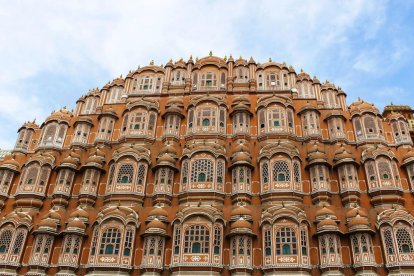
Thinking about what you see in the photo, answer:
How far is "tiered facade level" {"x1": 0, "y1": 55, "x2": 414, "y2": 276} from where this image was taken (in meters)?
26.7

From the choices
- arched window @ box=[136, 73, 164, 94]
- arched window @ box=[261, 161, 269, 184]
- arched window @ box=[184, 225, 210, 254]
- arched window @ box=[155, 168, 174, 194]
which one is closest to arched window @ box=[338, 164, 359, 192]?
arched window @ box=[261, 161, 269, 184]

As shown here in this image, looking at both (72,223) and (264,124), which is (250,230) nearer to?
(264,124)

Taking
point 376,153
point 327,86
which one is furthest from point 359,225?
point 327,86

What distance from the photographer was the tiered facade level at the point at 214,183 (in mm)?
26734

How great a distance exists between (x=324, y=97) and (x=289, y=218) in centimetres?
1483

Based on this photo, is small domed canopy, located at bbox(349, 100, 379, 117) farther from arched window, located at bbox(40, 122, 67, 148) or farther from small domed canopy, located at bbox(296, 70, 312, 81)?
arched window, located at bbox(40, 122, 67, 148)

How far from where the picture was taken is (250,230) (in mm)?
27094

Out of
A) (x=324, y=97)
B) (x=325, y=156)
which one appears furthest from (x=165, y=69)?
(x=325, y=156)

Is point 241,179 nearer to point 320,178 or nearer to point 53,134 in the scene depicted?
point 320,178

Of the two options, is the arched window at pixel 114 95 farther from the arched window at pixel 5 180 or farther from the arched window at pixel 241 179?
the arched window at pixel 241 179

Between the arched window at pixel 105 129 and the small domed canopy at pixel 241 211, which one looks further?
the arched window at pixel 105 129

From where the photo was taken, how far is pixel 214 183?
1184 inches

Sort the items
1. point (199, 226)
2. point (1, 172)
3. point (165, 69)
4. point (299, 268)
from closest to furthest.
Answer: point (299, 268) → point (199, 226) → point (1, 172) → point (165, 69)

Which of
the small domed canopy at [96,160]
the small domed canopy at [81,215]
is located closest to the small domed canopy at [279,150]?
the small domed canopy at [96,160]
